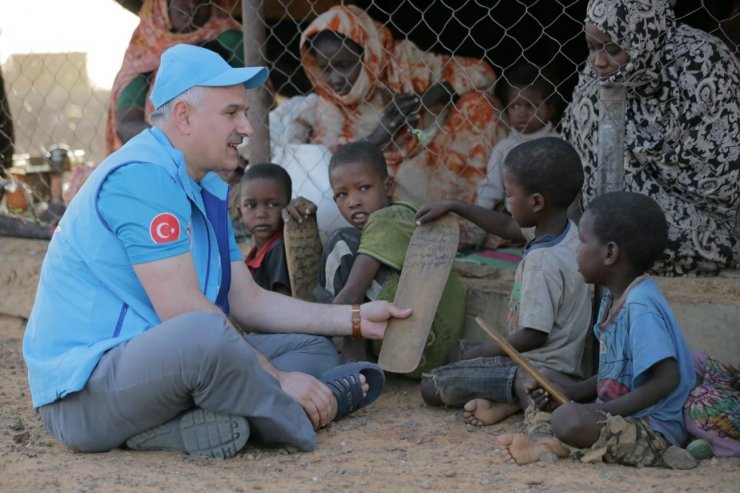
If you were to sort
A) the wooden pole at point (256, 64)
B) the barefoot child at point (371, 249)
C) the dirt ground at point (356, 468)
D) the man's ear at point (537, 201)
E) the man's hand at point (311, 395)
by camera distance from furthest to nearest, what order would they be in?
the wooden pole at point (256, 64) < the barefoot child at point (371, 249) < the man's ear at point (537, 201) < the man's hand at point (311, 395) < the dirt ground at point (356, 468)

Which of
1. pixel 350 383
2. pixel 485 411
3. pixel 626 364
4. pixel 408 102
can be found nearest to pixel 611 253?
pixel 626 364

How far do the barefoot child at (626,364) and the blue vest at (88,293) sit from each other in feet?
3.93

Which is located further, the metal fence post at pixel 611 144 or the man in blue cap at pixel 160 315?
the metal fence post at pixel 611 144

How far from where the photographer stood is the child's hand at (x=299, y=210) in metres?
4.27

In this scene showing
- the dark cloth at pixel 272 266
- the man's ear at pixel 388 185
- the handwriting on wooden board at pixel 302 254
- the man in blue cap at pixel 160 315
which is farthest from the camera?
the dark cloth at pixel 272 266

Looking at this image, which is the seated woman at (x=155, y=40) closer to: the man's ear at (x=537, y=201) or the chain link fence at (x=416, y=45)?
the chain link fence at (x=416, y=45)

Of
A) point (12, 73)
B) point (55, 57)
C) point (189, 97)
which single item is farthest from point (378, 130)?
point (12, 73)

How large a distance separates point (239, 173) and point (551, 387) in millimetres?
2651

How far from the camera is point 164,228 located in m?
2.98

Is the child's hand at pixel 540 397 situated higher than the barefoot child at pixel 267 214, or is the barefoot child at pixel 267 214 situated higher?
the barefoot child at pixel 267 214

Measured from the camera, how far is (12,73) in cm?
1498

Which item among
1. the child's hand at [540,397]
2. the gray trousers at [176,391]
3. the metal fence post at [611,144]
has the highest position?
the metal fence post at [611,144]

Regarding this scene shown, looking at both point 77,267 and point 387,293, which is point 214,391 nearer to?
point 77,267

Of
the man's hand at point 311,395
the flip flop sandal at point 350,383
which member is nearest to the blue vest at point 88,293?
the man's hand at point 311,395
